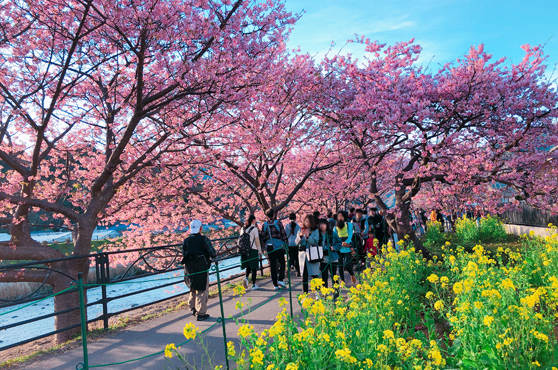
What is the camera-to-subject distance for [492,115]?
376 inches

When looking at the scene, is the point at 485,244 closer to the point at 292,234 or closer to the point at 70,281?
the point at 292,234

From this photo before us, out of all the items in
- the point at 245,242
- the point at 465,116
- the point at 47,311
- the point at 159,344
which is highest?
the point at 465,116

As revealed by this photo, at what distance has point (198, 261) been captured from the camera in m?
6.33

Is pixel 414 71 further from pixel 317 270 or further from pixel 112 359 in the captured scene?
pixel 112 359

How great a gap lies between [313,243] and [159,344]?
316 cm

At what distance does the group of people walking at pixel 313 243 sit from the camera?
709 centimetres

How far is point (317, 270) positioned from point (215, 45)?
16.0ft

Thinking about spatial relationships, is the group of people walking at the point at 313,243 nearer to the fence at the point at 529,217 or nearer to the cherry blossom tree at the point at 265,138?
the cherry blossom tree at the point at 265,138

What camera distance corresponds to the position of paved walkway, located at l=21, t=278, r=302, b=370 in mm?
4543

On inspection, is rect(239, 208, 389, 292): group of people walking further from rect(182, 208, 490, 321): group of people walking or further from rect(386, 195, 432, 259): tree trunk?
rect(386, 195, 432, 259): tree trunk

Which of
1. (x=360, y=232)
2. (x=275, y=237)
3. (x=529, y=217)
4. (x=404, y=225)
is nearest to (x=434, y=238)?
(x=404, y=225)

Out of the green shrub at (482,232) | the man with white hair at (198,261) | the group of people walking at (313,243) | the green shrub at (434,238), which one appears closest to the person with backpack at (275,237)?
the group of people walking at (313,243)

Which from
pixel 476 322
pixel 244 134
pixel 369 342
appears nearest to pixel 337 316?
pixel 369 342

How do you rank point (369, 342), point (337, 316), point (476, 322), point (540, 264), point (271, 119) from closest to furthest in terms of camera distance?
point (369, 342), point (476, 322), point (337, 316), point (540, 264), point (271, 119)
